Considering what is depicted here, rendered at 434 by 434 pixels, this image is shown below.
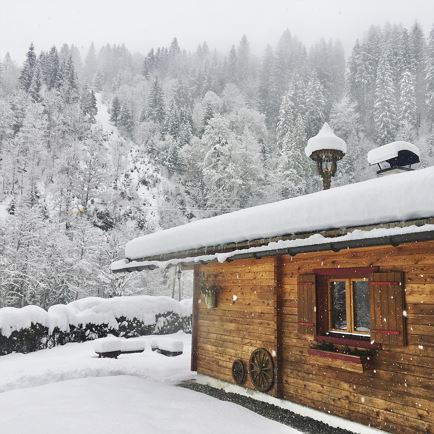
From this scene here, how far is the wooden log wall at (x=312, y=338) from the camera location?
5.10m

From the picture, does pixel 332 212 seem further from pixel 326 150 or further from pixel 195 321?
pixel 326 150

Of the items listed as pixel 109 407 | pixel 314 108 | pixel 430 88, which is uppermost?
pixel 430 88

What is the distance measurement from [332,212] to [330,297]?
69.7 inches

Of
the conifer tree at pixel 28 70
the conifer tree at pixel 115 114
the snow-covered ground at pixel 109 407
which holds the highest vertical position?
the conifer tree at pixel 28 70

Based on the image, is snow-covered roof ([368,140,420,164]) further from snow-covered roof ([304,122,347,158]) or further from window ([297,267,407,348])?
window ([297,267,407,348])

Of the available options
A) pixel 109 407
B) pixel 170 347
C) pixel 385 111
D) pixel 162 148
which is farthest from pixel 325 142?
pixel 385 111

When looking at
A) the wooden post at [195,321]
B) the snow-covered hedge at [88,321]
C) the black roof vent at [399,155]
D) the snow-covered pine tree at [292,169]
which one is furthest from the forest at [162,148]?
the black roof vent at [399,155]

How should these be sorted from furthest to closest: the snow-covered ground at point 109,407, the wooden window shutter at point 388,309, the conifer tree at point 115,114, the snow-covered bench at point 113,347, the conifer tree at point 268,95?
the conifer tree at point 115,114
the conifer tree at point 268,95
the snow-covered bench at point 113,347
the snow-covered ground at point 109,407
the wooden window shutter at point 388,309

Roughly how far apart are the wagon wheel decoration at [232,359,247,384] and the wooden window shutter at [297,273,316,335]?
186cm

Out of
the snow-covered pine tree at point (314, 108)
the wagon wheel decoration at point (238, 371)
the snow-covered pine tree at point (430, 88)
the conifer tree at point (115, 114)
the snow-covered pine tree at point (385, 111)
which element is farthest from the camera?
the conifer tree at point (115, 114)

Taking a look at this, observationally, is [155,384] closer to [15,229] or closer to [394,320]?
[394,320]

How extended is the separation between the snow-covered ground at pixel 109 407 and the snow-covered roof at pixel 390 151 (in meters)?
6.84

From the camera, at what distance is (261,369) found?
7379 mm

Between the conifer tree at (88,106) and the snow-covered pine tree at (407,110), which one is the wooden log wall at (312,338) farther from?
the conifer tree at (88,106)
